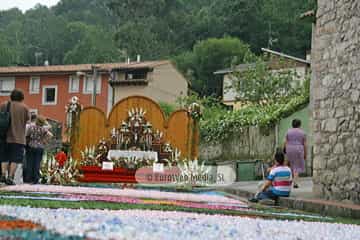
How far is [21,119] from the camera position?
1165cm

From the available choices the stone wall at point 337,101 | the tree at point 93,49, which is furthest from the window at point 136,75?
the stone wall at point 337,101

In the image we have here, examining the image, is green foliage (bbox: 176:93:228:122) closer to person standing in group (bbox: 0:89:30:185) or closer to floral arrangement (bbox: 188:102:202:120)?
floral arrangement (bbox: 188:102:202:120)

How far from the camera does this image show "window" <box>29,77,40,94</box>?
5849cm

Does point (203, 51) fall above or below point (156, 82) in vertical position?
above

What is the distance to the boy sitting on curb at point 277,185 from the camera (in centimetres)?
1114

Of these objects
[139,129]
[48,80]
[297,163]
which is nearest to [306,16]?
[139,129]

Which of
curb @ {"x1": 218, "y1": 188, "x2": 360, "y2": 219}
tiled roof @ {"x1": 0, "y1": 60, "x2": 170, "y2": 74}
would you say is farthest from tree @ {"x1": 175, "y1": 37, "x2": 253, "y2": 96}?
curb @ {"x1": 218, "y1": 188, "x2": 360, "y2": 219}

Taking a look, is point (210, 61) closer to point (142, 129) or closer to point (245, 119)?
point (245, 119)

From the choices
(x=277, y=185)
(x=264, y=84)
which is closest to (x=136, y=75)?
(x=264, y=84)

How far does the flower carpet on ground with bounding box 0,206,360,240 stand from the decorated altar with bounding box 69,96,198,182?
1303 centimetres

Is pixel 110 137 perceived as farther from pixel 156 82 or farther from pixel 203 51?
pixel 203 51

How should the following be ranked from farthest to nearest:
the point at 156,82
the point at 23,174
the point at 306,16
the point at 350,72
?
the point at 156,82 → the point at 306,16 → the point at 23,174 → the point at 350,72

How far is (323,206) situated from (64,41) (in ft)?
251

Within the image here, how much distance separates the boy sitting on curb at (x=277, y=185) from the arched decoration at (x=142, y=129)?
28.8ft
